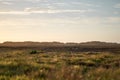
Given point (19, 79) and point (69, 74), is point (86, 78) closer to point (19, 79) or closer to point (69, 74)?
point (69, 74)

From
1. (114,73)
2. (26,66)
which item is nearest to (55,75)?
(114,73)

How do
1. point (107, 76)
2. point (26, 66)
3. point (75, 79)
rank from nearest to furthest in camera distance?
point (75, 79) < point (107, 76) < point (26, 66)

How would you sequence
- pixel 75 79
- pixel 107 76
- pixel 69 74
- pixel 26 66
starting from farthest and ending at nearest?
pixel 26 66 < pixel 107 76 < pixel 69 74 < pixel 75 79

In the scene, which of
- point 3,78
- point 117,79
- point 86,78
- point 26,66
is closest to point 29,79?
point 3,78

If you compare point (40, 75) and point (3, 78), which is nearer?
point (3, 78)

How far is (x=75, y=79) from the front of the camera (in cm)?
1320

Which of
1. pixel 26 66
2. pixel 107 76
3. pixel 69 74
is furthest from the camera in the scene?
pixel 26 66

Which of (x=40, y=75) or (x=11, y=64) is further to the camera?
(x=11, y=64)

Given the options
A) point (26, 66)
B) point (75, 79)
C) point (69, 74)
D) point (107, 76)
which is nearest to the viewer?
point (75, 79)

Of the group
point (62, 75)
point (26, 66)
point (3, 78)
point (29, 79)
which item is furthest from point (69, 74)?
point (26, 66)

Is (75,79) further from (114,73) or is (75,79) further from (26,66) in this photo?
(26,66)

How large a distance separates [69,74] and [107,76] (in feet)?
7.27

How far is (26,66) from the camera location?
2005cm

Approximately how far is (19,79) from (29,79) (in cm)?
51
